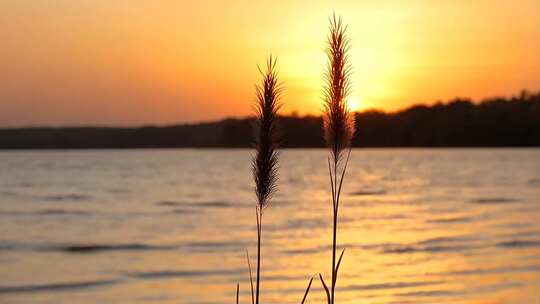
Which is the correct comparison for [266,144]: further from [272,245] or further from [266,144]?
[272,245]

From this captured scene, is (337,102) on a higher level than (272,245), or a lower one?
higher

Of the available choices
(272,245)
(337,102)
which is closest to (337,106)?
(337,102)

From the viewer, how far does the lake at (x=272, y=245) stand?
12.7m

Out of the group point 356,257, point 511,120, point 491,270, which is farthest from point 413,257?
point 511,120

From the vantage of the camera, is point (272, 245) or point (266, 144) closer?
point (266, 144)

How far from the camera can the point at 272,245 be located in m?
18.6

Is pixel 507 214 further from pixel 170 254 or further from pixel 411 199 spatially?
pixel 170 254

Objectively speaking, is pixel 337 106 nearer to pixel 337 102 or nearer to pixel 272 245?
pixel 337 102

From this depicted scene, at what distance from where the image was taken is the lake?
12.7 metres

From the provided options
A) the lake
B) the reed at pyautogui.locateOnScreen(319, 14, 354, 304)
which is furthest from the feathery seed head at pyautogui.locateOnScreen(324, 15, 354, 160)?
the lake

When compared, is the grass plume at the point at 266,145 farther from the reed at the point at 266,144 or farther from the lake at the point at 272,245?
the lake at the point at 272,245

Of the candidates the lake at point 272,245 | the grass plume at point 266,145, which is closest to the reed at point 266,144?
the grass plume at point 266,145

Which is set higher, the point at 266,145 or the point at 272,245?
the point at 266,145

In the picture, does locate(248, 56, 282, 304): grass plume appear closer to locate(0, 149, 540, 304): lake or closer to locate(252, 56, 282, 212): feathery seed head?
locate(252, 56, 282, 212): feathery seed head
